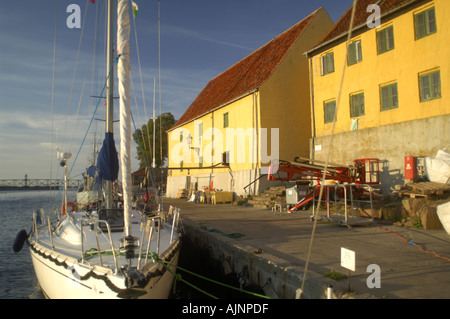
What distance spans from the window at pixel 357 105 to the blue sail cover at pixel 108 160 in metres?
12.4

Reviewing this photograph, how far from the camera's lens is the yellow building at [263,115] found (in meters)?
21.3

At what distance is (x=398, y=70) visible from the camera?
15.0 meters

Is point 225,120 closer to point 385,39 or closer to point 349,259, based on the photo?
point 385,39

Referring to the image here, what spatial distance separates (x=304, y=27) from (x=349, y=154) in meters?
10.4

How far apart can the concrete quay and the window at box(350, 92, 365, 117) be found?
693 cm

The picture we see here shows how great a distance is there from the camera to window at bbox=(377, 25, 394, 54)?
50.5 feet

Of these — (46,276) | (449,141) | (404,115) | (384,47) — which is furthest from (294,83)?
(46,276)

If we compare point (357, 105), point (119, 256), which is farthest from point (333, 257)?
point (357, 105)

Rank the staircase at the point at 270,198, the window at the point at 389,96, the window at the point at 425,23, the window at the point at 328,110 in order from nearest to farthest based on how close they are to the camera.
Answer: the window at the point at 425,23 < the window at the point at 389,96 < the staircase at the point at 270,198 < the window at the point at 328,110

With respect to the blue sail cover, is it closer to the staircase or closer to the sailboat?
the sailboat

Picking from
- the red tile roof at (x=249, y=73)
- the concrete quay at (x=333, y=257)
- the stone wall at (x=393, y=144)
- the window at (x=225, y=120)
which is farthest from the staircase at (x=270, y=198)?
the window at (x=225, y=120)

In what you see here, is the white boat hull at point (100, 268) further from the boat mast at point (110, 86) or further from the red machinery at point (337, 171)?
the red machinery at point (337, 171)

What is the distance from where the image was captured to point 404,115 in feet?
47.7

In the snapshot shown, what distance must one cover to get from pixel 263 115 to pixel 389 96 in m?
7.61
